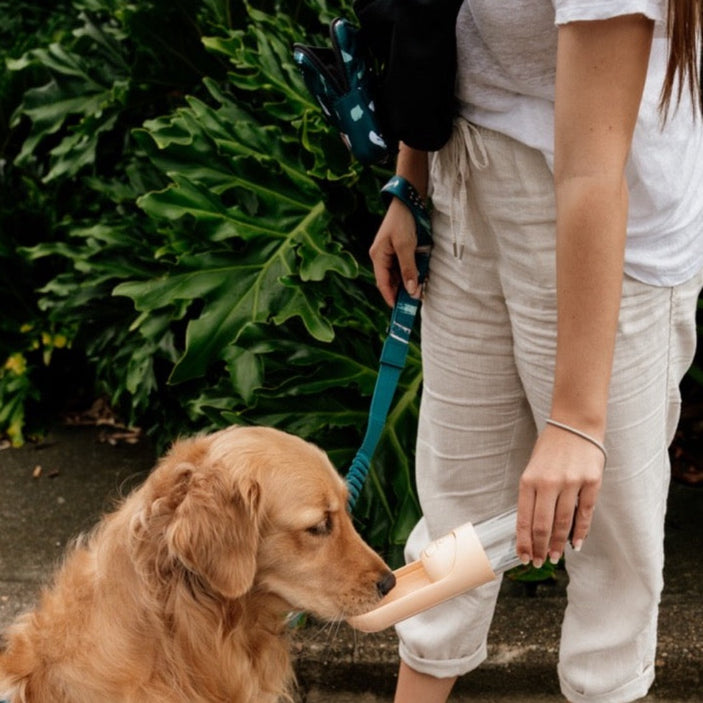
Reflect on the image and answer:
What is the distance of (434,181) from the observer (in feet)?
7.80

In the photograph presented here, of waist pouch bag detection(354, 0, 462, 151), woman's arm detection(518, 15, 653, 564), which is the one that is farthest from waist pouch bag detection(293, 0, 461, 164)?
woman's arm detection(518, 15, 653, 564)

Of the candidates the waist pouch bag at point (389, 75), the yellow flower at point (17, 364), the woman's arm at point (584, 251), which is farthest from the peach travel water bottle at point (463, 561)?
the yellow flower at point (17, 364)

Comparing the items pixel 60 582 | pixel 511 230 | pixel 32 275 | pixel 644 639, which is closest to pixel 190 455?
pixel 60 582

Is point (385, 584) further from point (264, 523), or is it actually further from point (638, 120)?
point (638, 120)

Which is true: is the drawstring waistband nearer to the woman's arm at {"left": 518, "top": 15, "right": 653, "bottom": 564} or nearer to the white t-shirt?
the white t-shirt

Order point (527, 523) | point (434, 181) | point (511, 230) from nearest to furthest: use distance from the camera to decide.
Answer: point (527, 523)
point (511, 230)
point (434, 181)

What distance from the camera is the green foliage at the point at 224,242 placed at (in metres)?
3.76

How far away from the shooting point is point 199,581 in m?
2.42

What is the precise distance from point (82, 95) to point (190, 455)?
301cm

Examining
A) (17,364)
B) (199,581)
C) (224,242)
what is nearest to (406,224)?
(199,581)

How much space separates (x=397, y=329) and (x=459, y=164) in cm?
56

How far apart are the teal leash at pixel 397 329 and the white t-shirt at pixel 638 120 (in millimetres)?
327

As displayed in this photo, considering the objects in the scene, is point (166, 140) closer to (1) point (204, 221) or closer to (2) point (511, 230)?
(1) point (204, 221)

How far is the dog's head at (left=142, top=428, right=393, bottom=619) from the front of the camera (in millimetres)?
2365
